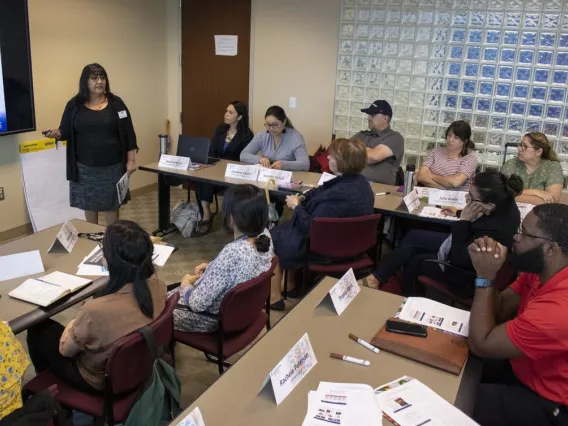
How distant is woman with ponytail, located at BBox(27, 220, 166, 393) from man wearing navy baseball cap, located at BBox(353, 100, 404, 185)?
263 centimetres

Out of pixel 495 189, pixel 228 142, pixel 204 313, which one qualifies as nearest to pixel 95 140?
pixel 228 142

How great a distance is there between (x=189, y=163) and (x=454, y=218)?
7.00 ft

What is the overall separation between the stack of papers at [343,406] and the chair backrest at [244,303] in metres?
0.66

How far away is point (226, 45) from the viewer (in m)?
5.64

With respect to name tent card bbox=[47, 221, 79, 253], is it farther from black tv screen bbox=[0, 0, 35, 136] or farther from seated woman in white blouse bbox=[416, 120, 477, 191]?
seated woman in white blouse bbox=[416, 120, 477, 191]

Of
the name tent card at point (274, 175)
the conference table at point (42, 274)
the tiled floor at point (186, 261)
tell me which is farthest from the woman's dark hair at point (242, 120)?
the conference table at point (42, 274)

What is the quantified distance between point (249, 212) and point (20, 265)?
100cm

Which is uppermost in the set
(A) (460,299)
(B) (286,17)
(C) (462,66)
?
(B) (286,17)

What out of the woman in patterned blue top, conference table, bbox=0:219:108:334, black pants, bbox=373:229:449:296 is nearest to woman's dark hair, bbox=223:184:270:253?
the woman in patterned blue top

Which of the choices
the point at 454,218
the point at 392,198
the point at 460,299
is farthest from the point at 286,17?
the point at 460,299

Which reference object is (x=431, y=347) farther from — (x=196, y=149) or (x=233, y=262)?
(x=196, y=149)

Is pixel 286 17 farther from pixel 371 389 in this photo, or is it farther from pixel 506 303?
pixel 371 389

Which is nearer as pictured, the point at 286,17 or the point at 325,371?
the point at 325,371

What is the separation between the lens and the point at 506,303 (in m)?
2.04
